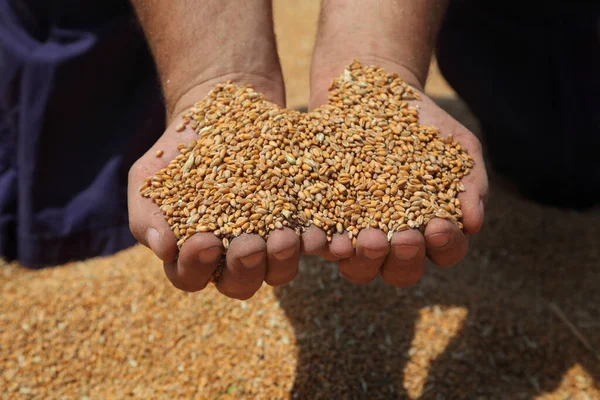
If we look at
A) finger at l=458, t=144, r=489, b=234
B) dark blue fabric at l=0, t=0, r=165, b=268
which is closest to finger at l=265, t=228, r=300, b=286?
finger at l=458, t=144, r=489, b=234

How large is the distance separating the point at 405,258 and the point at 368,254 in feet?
0.35

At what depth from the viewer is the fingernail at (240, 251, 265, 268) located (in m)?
1.57

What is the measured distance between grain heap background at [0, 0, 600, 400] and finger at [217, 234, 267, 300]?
1.88ft

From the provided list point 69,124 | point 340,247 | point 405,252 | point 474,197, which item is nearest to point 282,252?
point 340,247

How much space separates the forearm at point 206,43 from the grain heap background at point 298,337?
2.77 feet

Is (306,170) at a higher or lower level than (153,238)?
higher

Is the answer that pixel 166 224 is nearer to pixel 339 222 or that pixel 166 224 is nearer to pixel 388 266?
pixel 339 222

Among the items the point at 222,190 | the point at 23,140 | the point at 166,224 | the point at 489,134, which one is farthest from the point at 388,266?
the point at 489,134

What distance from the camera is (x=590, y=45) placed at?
3123mm

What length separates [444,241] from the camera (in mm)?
1677

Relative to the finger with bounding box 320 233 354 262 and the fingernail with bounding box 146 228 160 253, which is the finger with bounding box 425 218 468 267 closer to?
the finger with bounding box 320 233 354 262

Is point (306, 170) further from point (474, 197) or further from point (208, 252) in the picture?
point (474, 197)

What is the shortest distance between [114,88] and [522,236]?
2.08 meters

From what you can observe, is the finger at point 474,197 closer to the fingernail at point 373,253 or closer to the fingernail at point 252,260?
the fingernail at point 373,253
